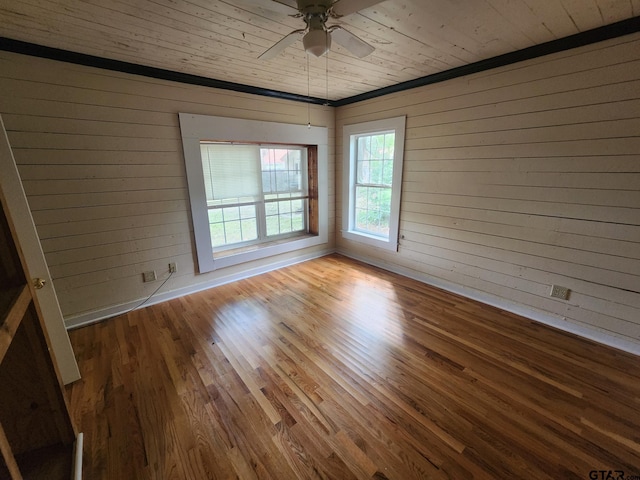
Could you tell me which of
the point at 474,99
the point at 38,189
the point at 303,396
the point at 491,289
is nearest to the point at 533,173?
the point at 474,99

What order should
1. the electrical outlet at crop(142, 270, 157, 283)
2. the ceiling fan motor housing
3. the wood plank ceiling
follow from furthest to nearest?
the electrical outlet at crop(142, 270, 157, 283)
the wood plank ceiling
the ceiling fan motor housing

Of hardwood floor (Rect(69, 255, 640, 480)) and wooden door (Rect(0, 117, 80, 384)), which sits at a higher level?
wooden door (Rect(0, 117, 80, 384))

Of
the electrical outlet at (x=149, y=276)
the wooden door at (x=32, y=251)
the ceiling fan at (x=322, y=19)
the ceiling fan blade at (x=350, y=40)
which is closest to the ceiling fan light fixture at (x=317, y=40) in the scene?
the ceiling fan at (x=322, y=19)

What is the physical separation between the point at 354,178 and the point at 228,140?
1892 millimetres

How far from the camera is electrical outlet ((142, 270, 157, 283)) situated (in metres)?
2.83

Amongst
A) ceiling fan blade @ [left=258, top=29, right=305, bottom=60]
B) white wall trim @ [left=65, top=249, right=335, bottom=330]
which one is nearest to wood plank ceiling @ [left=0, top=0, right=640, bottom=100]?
ceiling fan blade @ [left=258, top=29, right=305, bottom=60]

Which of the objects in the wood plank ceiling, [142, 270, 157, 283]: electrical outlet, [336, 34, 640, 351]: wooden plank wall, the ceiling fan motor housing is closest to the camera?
the ceiling fan motor housing

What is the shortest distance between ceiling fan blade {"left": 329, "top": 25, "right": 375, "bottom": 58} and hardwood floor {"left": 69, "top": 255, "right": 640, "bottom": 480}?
7.29 ft

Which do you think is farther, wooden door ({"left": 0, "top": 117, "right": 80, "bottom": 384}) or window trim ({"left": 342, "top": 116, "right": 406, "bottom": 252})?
window trim ({"left": 342, "top": 116, "right": 406, "bottom": 252})

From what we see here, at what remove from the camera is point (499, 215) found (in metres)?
2.63

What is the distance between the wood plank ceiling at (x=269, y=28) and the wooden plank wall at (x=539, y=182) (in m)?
0.34

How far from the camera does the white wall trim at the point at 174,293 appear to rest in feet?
8.34

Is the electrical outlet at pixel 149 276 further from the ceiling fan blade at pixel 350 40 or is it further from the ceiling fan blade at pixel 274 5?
the ceiling fan blade at pixel 350 40

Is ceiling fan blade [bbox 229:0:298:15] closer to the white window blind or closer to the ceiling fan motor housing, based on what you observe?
the ceiling fan motor housing
